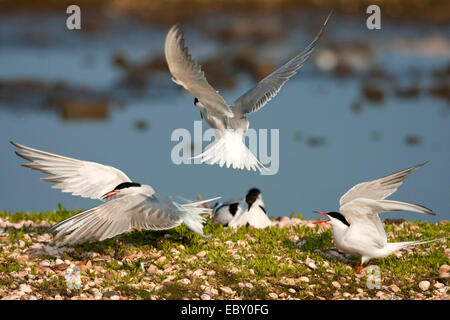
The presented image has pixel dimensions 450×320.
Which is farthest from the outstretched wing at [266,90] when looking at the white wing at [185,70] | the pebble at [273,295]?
the pebble at [273,295]

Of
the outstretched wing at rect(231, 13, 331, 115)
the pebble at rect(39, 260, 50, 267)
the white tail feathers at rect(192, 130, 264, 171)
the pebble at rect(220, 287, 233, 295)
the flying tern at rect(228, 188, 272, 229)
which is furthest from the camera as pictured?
the flying tern at rect(228, 188, 272, 229)

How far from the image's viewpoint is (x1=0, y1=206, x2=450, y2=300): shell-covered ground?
20.7ft

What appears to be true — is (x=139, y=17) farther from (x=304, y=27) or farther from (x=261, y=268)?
(x=261, y=268)

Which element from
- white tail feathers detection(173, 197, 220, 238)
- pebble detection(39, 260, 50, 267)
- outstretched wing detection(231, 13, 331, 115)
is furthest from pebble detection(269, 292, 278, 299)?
outstretched wing detection(231, 13, 331, 115)

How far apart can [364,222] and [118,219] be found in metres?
2.39

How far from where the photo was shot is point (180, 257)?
6.91 meters

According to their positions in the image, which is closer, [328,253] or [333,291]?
[333,291]

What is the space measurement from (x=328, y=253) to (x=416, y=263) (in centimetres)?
90

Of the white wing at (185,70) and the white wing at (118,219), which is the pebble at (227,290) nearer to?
the white wing at (118,219)

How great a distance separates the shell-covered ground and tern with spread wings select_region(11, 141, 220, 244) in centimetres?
39

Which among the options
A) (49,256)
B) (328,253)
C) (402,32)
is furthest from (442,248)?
(402,32)

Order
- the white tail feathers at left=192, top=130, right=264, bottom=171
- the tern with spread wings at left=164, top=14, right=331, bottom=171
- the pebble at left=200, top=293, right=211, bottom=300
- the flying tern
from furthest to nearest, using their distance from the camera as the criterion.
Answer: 1. the flying tern
2. the white tail feathers at left=192, top=130, right=264, bottom=171
3. the tern with spread wings at left=164, top=14, right=331, bottom=171
4. the pebble at left=200, top=293, right=211, bottom=300

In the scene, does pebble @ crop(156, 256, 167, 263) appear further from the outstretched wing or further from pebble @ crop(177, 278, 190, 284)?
the outstretched wing

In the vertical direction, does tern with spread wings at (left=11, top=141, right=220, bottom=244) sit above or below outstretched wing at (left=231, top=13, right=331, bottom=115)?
below
